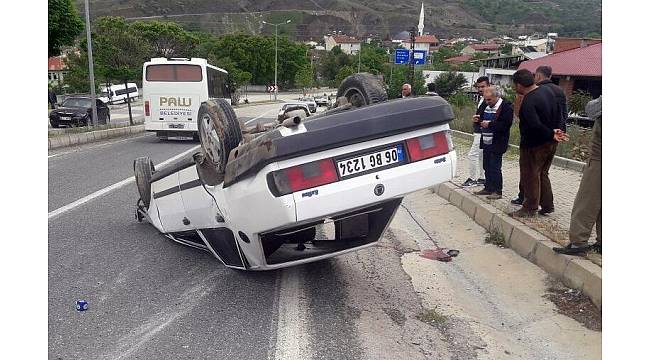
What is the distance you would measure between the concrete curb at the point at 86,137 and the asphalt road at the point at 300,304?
9497mm

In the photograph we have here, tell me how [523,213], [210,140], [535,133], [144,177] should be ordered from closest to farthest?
[210,140]
[535,133]
[144,177]
[523,213]

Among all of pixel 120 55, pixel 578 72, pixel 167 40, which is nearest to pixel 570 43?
pixel 578 72

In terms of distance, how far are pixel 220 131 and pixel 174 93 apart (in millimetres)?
15652

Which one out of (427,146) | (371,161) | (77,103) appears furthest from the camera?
(77,103)

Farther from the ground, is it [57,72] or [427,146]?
[57,72]

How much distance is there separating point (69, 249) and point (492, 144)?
525cm

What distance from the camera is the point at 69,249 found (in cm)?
541

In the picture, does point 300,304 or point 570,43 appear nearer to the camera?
point 300,304

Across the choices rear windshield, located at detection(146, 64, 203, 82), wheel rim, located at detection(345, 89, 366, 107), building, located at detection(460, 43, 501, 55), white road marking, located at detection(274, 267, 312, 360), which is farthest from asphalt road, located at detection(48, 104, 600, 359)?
building, located at detection(460, 43, 501, 55)

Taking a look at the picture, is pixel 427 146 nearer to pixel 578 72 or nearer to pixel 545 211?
pixel 545 211

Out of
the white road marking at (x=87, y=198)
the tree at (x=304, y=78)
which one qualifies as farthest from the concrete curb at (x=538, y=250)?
the tree at (x=304, y=78)

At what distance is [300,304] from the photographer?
4.25 m

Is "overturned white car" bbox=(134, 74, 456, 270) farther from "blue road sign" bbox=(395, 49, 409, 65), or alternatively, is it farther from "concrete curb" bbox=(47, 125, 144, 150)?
"blue road sign" bbox=(395, 49, 409, 65)

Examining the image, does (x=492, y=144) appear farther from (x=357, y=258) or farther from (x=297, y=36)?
(x=297, y=36)
